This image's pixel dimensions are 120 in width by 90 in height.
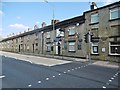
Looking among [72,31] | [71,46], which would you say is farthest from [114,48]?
[72,31]

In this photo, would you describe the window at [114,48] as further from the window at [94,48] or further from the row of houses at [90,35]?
the window at [94,48]

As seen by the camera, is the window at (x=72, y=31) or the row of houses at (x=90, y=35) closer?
the row of houses at (x=90, y=35)

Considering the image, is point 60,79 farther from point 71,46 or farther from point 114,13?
point 71,46

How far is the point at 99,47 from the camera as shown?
2423 cm

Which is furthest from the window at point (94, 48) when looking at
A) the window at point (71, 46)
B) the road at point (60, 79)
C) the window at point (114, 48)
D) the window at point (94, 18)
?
the road at point (60, 79)

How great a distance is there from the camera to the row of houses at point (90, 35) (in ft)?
73.8

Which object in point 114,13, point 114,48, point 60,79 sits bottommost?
point 60,79

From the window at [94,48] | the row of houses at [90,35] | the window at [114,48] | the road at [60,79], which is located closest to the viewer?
the road at [60,79]

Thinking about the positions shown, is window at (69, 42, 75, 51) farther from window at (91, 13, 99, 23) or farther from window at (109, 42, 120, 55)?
window at (109, 42, 120, 55)

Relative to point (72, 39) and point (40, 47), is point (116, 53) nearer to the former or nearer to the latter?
point (72, 39)

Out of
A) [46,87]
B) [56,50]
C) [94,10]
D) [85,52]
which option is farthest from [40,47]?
[46,87]

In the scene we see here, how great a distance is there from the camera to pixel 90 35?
77.7ft

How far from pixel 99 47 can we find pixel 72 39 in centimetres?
714

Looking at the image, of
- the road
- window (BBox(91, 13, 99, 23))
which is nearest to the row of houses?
window (BBox(91, 13, 99, 23))
